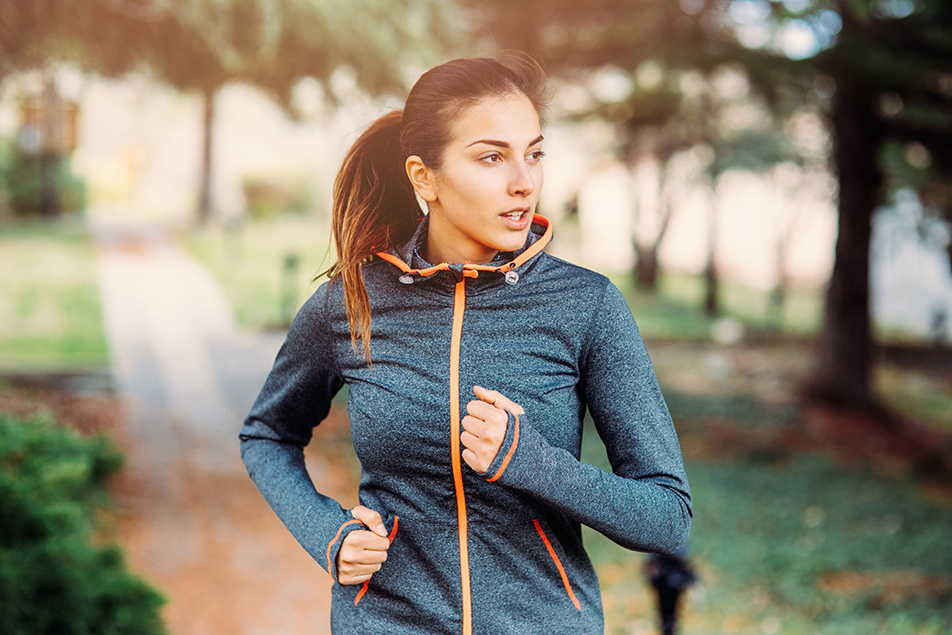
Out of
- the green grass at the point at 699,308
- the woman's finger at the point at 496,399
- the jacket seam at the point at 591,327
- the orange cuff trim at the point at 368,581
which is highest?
the jacket seam at the point at 591,327

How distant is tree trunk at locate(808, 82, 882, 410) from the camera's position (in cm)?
1005

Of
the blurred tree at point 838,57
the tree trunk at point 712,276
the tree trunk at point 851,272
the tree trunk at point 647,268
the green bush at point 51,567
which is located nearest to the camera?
the green bush at point 51,567

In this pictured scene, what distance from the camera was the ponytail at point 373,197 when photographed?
167 cm

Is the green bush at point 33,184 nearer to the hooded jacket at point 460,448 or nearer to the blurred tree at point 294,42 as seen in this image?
the blurred tree at point 294,42

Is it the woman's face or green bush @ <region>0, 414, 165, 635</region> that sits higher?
the woman's face

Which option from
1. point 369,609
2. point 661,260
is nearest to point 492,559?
point 369,609

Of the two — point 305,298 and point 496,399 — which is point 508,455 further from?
point 305,298

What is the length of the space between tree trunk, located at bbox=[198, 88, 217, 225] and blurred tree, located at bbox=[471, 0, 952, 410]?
10.5 metres

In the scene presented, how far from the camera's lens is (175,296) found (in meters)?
13.9

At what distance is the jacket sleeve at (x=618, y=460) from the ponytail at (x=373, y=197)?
46 centimetres

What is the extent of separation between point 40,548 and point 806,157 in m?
19.6

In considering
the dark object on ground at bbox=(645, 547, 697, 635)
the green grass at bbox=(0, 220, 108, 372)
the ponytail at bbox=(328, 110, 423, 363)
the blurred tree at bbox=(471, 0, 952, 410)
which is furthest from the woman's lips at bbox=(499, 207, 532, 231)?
the green grass at bbox=(0, 220, 108, 372)

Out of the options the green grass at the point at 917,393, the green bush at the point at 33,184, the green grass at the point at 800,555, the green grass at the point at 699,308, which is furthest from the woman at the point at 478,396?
the green bush at the point at 33,184

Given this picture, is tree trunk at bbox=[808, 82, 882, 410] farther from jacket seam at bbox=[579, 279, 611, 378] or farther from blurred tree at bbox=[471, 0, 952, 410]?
jacket seam at bbox=[579, 279, 611, 378]
